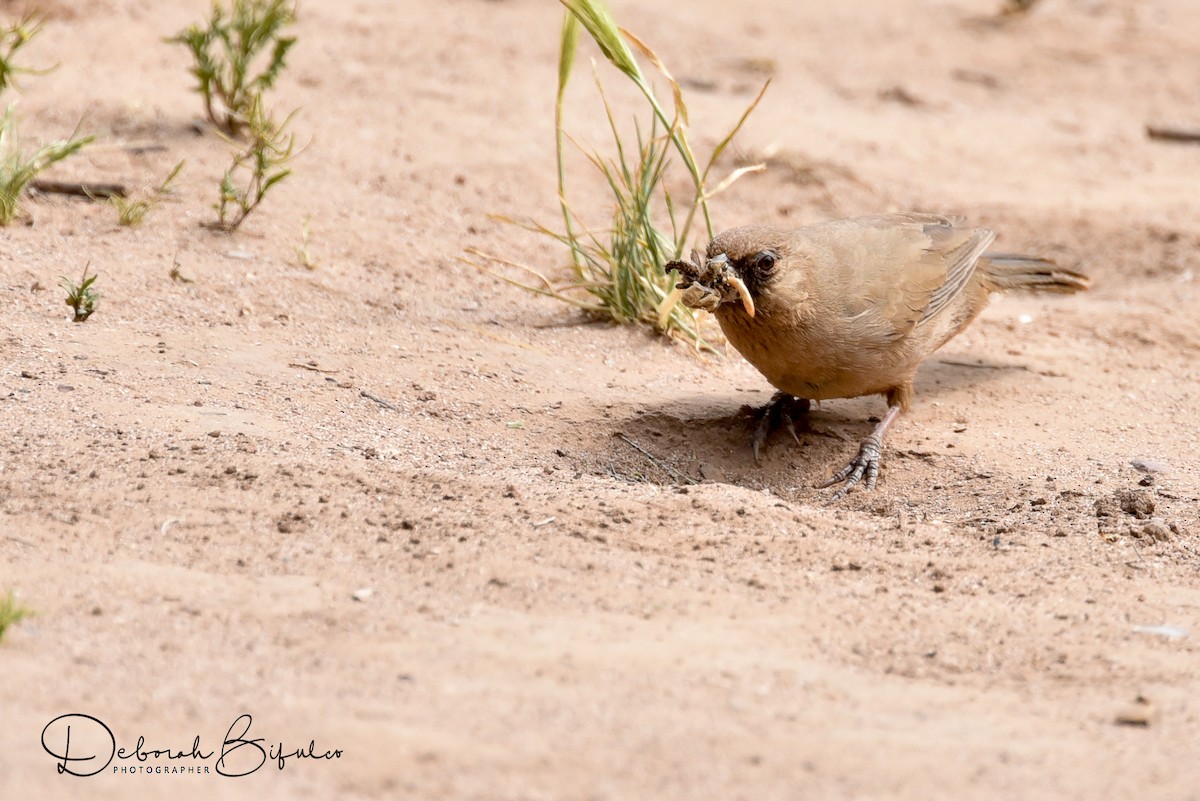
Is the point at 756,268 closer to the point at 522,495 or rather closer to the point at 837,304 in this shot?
the point at 837,304

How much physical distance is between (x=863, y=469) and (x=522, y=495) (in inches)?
62.0

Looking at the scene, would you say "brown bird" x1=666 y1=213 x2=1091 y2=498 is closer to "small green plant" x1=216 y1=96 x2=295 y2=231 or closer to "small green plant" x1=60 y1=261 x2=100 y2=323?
"small green plant" x1=216 y1=96 x2=295 y2=231

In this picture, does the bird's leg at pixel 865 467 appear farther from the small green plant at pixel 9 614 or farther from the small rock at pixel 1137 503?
the small green plant at pixel 9 614

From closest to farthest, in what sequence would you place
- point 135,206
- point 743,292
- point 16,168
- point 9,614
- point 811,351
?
1. point 9,614
2. point 743,292
3. point 811,351
4. point 16,168
5. point 135,206

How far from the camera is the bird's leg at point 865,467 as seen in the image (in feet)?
17.1

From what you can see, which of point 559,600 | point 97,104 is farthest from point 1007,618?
point 97,104

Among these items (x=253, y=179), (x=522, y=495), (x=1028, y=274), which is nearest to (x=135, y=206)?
(x=253, y=179)

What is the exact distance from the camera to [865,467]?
530 centimetres

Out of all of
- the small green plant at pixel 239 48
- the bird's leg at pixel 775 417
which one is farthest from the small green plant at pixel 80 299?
the bird's leg at pixel 775 417

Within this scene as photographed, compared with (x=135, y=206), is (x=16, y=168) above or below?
above

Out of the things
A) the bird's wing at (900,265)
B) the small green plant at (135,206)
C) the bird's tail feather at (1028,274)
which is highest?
the bird's wing at (900,265)

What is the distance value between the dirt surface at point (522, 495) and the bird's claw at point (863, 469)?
74mm

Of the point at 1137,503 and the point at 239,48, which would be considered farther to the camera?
the point at 239,48

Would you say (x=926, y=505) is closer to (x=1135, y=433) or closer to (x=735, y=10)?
(x=1135, y=433)
